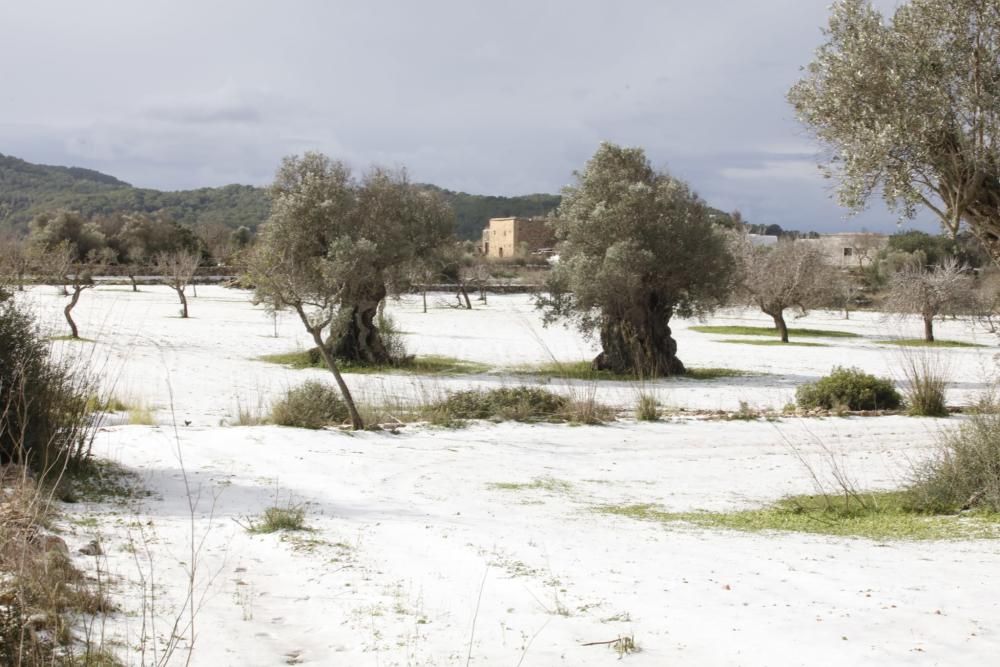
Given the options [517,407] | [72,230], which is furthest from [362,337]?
[72,230]

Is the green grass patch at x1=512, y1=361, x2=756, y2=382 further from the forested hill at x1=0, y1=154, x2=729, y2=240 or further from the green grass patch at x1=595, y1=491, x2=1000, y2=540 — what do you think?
the forested hill at x1=0, y1=154, x2=729, y2=240

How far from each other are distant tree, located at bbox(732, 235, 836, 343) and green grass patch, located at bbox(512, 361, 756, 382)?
12356mm

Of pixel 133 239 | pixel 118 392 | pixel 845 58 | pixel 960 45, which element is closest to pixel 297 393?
pixel 118 392

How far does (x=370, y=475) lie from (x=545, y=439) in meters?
3.78

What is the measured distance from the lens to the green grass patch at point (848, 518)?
729 cm

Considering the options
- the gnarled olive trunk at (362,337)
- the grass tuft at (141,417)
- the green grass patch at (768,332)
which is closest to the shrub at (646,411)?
the grass tuft at (141,417)

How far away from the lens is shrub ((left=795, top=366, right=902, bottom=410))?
52.7 ft

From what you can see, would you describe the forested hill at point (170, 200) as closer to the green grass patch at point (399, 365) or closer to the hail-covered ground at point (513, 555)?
the green grass patch at point (399, 365)

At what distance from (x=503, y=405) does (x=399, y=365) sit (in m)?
10.6

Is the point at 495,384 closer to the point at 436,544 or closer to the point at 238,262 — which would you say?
the point at 238,262

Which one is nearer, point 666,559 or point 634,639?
point 634,639

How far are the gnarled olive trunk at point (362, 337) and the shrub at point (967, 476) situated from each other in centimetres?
1779

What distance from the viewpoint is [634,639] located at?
15.2ft

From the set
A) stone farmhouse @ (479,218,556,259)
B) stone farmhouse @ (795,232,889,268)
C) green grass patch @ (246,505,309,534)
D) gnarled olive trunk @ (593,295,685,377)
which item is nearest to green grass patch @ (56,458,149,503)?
green grass patch @ (246,505,309,534)
